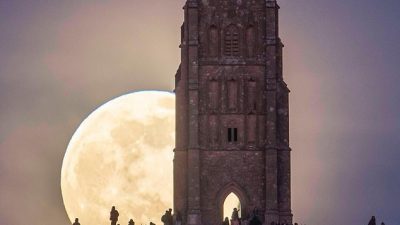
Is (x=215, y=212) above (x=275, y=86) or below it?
below

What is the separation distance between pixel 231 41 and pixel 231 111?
493cm

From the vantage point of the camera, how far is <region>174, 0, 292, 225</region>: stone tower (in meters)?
124

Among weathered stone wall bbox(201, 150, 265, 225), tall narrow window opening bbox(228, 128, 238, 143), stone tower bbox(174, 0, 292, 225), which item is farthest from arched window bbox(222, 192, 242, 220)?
tall narrow window opening bbox(228, 128, 238, 143)

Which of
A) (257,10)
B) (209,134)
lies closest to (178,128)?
(209,134)

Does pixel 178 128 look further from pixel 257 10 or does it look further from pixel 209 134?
pixel 257 10

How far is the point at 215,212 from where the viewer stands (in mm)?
123875

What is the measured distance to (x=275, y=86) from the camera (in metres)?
124

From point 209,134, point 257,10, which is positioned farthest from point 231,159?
point 257,10

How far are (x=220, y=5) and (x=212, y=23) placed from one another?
1383 millimetres

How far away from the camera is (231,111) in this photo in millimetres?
124938

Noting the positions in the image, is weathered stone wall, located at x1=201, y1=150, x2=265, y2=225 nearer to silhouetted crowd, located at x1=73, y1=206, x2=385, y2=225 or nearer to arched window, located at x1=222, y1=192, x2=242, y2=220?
silhouetted crowd, located at x1=73, y1=206, x2=385, y2=225

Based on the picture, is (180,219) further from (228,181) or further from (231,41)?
(231,41)

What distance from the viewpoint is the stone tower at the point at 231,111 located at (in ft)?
407

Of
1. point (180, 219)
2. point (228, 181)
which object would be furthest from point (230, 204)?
point (180, 219)
